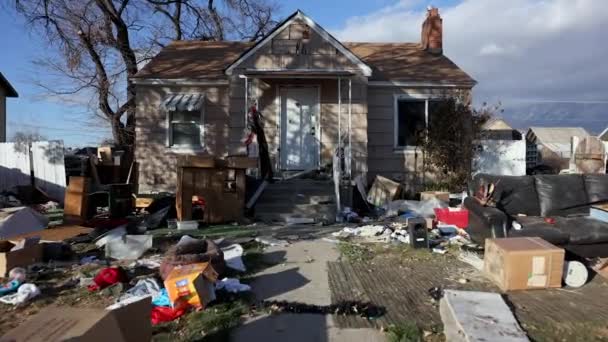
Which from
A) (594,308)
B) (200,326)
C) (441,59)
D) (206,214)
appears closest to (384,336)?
(200,326)

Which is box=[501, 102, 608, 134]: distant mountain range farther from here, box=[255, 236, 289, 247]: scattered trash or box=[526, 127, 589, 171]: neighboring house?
box=[255, 236, 289, 247]: scattered trash

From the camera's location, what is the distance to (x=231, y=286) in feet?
17.6

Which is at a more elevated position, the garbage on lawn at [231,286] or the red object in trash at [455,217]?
the red object in trash at [455,217]

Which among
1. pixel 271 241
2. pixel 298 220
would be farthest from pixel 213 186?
pixel 271 241

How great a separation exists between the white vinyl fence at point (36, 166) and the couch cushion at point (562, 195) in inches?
472

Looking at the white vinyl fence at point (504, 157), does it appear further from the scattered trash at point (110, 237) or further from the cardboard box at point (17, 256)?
the cardboard box at point (17, 256)

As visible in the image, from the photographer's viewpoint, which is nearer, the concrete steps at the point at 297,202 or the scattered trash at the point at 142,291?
the scattered trash at the point at 142,291

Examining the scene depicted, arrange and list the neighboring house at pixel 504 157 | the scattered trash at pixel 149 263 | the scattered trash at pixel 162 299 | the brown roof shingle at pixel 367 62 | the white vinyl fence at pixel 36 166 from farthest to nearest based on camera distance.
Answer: the neighboring house at pixel 504 157, the brown roof shingle at pixel 367 62, the white vinyl fence at pixel 36 166, the scattered trash at pixel 149 263, the scattered trash at pixel 162 299

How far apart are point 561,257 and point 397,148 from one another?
29.8ft

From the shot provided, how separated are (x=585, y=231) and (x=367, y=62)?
9.77 m

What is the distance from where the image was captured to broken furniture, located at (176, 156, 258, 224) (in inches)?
378

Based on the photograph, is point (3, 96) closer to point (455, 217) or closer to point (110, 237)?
point (110, 237)

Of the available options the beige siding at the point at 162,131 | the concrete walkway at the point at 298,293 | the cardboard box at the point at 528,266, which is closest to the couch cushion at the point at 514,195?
the cardboard box at the point at 528,266

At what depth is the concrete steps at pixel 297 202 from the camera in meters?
10.6
